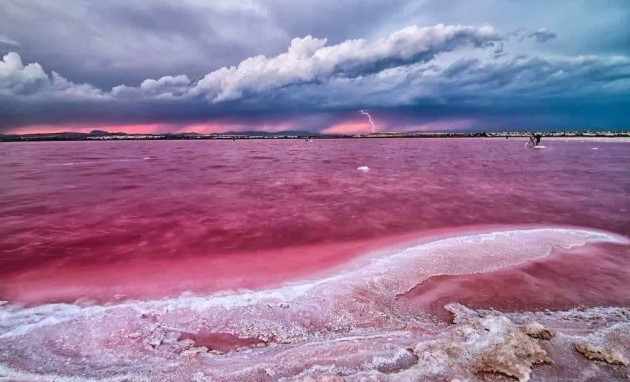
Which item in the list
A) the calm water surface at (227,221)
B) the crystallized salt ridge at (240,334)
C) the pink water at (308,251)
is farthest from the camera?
the calm water surface at (227,221)

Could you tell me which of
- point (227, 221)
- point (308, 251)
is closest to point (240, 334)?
point (308, 251)

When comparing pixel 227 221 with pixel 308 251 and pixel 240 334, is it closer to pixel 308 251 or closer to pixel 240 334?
pixel 308 251

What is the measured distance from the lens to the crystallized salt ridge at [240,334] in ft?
11.9

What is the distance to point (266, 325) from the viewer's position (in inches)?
180

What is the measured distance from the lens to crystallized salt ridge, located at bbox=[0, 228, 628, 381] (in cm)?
364

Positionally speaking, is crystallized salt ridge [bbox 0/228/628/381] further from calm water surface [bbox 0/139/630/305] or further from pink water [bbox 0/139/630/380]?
calm water surface [bbox 0/139/630/305]

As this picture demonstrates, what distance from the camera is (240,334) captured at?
4379mm

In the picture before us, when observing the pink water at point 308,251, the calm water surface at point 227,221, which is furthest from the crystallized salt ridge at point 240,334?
the calm water surface at point 227,221

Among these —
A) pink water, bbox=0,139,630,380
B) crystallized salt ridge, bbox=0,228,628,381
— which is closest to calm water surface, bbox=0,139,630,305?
pink water, bbox=0,139,630,380

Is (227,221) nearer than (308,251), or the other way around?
(308,251)

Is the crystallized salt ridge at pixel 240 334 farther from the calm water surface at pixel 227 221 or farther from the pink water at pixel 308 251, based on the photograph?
the calm water surface at pixel 227 221

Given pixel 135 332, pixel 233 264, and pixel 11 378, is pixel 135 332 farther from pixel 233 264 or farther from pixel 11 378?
pixel 233 264

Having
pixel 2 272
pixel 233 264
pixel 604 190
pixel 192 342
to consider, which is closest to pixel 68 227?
pixel 2 272

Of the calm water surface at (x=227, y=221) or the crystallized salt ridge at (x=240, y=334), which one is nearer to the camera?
the crystallized salt ridge at (x=240, y=334)
